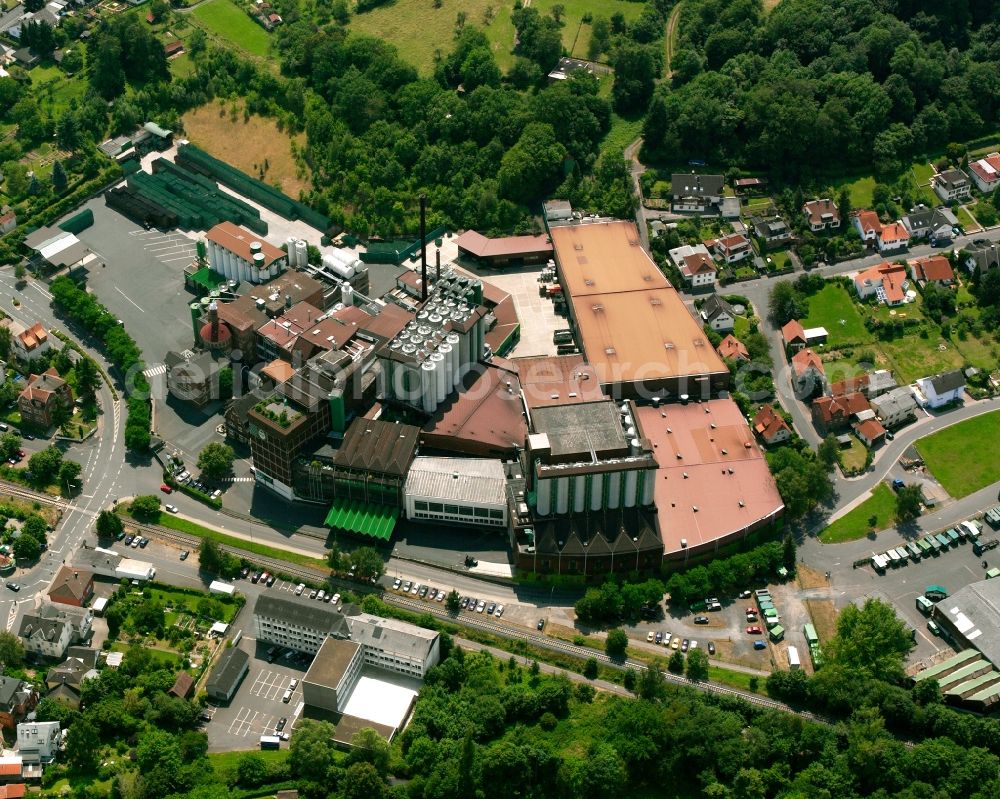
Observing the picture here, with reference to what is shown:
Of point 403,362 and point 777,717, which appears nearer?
point 777,717

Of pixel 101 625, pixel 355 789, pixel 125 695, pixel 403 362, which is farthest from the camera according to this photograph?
pixel 403 362

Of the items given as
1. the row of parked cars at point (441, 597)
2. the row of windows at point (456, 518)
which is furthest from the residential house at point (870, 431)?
the row of parked cars at point (441, 597)

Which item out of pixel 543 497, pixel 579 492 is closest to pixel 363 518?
pixel 543 497

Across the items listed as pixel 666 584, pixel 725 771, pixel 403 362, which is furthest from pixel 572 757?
pixel 403 362

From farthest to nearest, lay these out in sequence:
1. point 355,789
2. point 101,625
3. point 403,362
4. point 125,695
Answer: point 403,362, point 101,625, point 125,695, point 355,789

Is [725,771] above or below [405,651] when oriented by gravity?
below

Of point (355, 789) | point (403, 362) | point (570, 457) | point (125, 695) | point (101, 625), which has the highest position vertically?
point (403, 362)

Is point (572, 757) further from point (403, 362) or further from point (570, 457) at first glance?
point (403, 362)

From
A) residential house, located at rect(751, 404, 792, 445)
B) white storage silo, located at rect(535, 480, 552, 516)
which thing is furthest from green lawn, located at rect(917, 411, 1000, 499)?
white storage silo, located at rect(535, 480, 552, 516)
